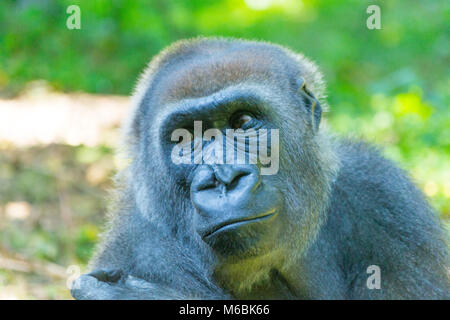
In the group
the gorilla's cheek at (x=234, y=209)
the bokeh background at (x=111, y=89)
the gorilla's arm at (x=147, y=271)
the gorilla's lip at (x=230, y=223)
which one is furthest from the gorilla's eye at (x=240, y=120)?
the bokeh background at (x=111, y=89)

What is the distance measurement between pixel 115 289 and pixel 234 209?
4.30ft

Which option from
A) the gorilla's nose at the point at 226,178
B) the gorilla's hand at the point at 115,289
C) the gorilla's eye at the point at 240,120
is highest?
the gorilla's eye at the point at 240,120

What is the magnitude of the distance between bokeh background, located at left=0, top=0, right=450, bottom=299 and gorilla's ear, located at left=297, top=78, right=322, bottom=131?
1078 millimetres

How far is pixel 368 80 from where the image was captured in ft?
57.1

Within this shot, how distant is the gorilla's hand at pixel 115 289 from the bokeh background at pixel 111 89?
178 cm

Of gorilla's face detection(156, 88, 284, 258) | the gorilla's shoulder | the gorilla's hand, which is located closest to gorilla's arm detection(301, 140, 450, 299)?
the gorilla's shoulder

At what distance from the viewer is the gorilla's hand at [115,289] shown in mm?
4845

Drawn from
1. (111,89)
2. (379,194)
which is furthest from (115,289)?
(111,89)

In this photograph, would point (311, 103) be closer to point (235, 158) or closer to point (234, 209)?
point (235, 158)

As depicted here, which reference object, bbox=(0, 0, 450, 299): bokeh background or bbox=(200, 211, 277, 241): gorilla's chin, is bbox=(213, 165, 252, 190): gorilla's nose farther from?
bbox=(0, 0, 450, 299): bokeh background

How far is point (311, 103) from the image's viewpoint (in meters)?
5.48

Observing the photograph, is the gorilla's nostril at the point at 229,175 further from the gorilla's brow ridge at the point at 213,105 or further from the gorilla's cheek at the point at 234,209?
the gorilla's brow ridge at the point at 213,105

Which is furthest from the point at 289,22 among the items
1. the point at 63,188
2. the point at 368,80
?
the point at 63,188

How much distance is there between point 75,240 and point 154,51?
8.50 meters
